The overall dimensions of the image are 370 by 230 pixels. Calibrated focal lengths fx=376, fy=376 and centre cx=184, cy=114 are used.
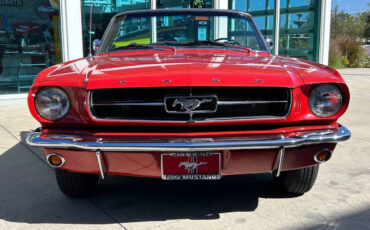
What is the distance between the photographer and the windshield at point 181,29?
3.51 metres

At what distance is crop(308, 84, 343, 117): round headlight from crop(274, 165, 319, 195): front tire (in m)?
0.51

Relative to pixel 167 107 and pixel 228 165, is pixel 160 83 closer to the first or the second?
pixel 167 107

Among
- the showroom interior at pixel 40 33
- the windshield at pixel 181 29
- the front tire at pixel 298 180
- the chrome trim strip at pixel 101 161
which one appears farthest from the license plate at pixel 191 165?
the showroom interior at pixel 40 33

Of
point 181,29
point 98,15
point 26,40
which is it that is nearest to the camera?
point 181,29

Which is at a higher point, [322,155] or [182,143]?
[182,143]

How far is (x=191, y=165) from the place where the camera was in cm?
227

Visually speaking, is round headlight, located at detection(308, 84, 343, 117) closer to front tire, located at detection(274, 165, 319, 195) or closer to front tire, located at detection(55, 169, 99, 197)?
front tire, located at detection(274, 165, 319, 195)

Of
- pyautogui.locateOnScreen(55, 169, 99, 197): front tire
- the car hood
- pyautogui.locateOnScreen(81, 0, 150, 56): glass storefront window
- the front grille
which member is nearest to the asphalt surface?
pyautogui.locateOnScreen(55, 169, 99, 197): front tire

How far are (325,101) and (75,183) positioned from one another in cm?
185

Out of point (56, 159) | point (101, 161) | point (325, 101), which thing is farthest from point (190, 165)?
point (325, 101)

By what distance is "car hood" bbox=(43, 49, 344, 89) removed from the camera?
224 cm

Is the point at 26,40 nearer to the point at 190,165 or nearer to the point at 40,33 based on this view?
the point at 40,33

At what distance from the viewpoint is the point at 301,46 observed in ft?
40.1

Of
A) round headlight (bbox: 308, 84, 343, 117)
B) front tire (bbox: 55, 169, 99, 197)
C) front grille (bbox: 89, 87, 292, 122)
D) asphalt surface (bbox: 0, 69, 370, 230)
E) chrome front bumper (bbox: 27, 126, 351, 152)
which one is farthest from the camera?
front tire (bbox: 55, 169, 99, 197)
